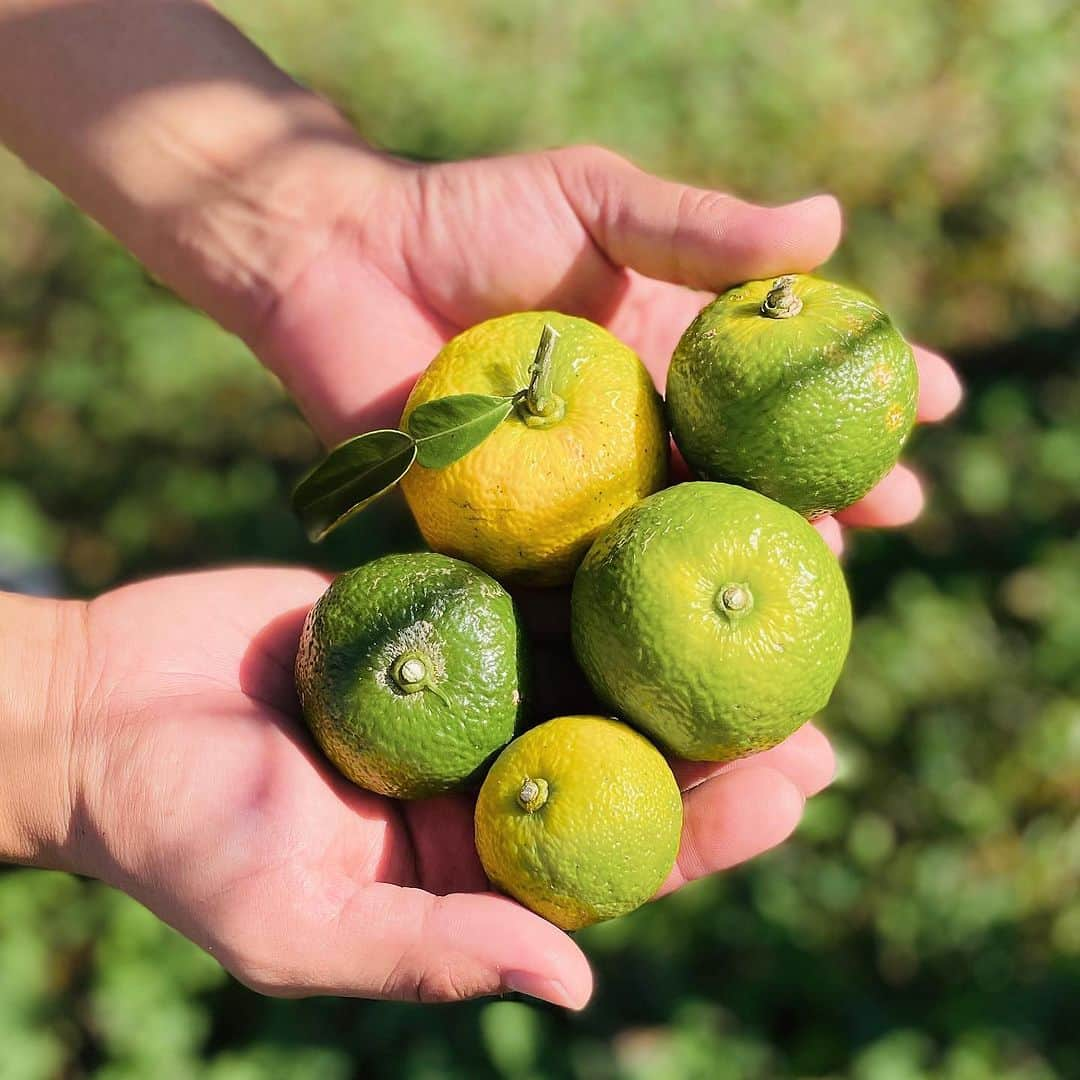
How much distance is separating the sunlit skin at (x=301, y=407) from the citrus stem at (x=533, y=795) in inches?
9.0

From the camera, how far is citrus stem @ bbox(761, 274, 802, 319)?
3160mm

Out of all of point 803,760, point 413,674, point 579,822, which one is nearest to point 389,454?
point 413,674

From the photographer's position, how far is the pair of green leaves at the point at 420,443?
3.11 metres

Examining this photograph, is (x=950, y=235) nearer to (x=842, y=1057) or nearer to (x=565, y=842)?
(x=842, y=1057)

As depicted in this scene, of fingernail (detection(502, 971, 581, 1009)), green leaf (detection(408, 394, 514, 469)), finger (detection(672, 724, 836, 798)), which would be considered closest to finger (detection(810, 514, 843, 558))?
finger (detection(672, 724, 836, 798))

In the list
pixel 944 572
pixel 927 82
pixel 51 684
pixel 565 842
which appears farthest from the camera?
pixel 927 82

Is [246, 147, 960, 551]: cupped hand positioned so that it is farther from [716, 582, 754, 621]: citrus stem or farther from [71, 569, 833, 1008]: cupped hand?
[716, 582, 754, 621]: citrus stem

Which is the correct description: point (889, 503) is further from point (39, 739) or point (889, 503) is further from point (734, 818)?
point (39, 739)

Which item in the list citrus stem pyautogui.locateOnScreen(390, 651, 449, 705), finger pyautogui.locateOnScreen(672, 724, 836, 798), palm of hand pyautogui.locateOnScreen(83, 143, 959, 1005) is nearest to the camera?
palm of hand pyautogui.locateOnScreen(83, 143, 959, 1005)

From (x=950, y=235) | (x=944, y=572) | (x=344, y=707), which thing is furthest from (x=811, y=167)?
(x=344, y=707)

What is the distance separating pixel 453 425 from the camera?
3.11 m

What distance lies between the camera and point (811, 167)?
6.33 meters

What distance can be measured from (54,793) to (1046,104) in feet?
19.9

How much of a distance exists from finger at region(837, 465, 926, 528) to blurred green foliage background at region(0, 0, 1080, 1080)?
Answer: 117 centimetres
